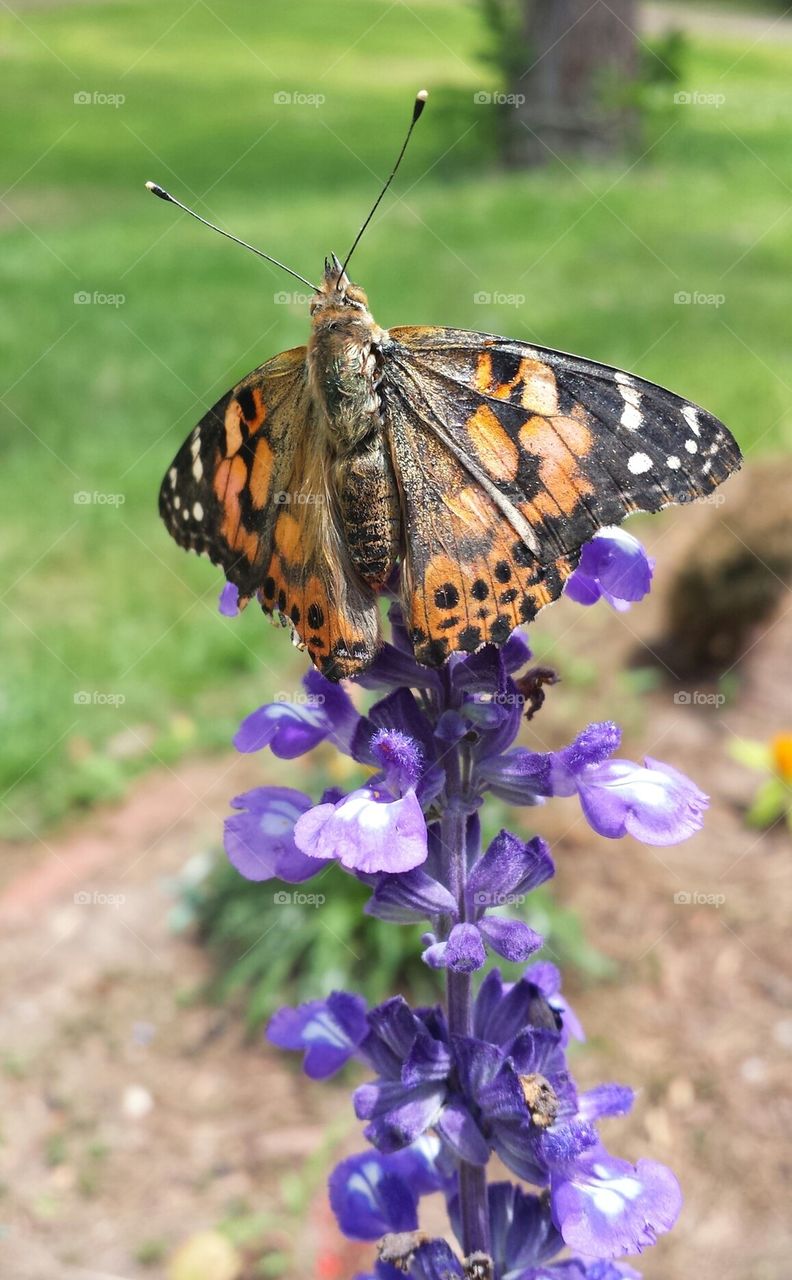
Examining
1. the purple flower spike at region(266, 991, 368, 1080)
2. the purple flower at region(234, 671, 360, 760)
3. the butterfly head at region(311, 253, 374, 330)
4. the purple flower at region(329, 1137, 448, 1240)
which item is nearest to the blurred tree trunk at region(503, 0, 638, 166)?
the butterfly head at region(311, 253, 374, 330)

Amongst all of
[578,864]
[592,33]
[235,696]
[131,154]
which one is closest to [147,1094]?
[578,864]

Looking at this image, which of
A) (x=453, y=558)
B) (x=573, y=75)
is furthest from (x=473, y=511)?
(x=573, y=75)

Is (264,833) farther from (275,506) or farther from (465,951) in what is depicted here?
(275,506)

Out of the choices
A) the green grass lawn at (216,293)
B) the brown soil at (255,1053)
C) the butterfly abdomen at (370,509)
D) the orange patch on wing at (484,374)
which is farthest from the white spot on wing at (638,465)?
the green grass lawn at (216,293)

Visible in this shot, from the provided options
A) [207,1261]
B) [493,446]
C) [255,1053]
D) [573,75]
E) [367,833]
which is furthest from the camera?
[573,75]

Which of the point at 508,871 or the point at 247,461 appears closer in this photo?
the point at 508,871

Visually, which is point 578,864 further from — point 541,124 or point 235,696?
point 541,124
